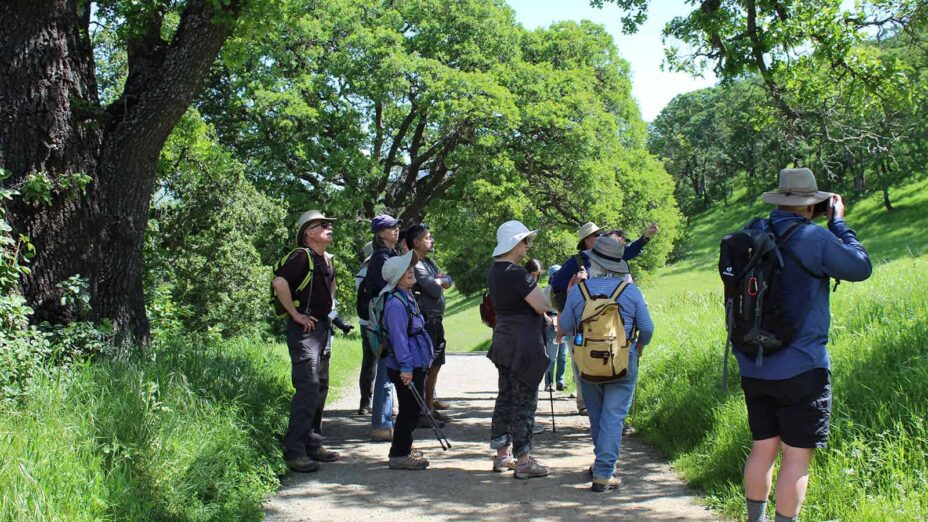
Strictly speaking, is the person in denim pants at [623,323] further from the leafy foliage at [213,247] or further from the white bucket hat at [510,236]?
the leafy foliage at [213,247]

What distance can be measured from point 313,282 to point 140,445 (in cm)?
235

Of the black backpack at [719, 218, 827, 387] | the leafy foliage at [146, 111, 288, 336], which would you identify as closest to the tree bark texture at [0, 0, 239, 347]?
the black backpack at [719, 218, 827, 387]

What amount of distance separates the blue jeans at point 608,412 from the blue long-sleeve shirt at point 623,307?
27 cm

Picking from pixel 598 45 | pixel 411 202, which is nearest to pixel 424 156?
pixel 411 202

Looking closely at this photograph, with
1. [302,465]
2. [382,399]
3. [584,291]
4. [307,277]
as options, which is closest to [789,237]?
[584,291]

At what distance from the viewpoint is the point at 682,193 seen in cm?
8338

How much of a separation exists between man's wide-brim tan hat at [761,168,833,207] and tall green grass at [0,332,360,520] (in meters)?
3.91

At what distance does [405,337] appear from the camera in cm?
684

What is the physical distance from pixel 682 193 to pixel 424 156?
62723mm

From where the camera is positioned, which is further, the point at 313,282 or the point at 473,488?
the point at 313,282

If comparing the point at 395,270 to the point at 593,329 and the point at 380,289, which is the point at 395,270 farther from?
the point at 593,329

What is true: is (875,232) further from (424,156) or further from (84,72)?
(84,72)

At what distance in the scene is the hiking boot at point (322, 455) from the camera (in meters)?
7.30

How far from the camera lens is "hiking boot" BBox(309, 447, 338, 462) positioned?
730cm
